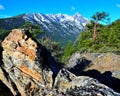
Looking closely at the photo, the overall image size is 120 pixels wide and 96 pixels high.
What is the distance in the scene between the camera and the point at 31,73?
24.0m

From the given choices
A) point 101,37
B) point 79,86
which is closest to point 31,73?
point 79,86

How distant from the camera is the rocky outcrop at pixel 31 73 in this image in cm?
2257

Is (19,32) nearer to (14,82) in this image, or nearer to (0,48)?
(0,48)

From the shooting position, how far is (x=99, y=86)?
21078 mm

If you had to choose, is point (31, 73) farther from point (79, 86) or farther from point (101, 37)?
point (101, 37)

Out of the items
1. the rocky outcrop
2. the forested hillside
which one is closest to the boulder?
the rocky outcrop

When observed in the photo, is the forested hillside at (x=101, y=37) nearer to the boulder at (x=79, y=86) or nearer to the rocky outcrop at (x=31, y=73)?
the rocky outcrop at (x=31, y=73)

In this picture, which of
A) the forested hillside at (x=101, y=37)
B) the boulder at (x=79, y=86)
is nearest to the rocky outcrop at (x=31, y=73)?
the boulder at (x=79, y=86)

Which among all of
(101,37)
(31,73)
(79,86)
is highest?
(101,37)

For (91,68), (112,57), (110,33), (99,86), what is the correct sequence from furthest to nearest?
(110,33) < (112,57) < (91,68) < (99,86)

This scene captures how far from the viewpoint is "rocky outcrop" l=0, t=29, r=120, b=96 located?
74.0 feet

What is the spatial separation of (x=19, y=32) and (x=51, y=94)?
720 cm

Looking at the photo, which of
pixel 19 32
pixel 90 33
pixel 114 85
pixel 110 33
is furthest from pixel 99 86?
pixel 90 33

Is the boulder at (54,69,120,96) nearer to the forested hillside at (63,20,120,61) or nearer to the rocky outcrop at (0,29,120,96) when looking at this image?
the rocky outcrop at (0,29,120,96)
